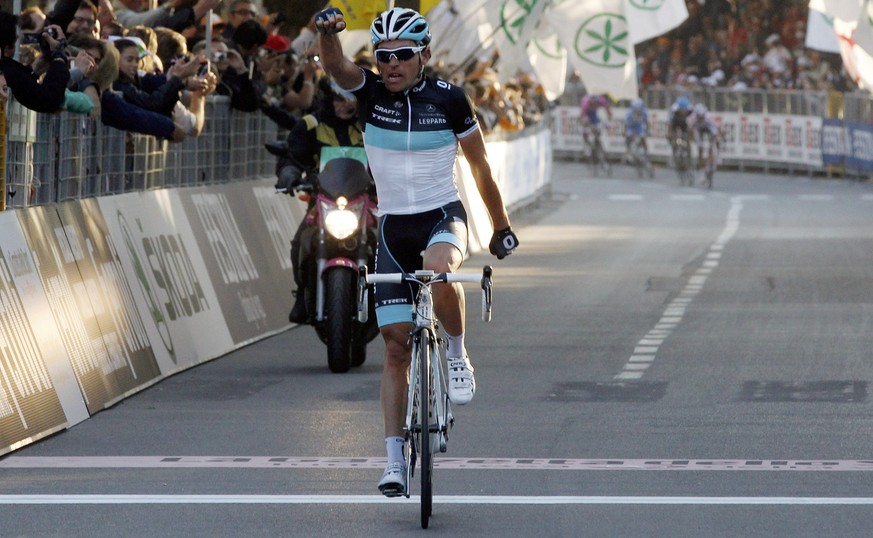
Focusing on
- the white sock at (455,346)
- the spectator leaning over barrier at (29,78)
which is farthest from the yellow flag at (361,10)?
the white sock at (455,346)

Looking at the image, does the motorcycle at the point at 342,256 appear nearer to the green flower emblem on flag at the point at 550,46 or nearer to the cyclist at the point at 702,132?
the green flower emblem on flag at the point at 550,46

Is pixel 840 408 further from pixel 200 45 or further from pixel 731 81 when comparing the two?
pixel 731 81

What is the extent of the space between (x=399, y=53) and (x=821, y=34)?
28922 millimetres

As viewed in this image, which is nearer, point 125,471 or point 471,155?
point 471,155

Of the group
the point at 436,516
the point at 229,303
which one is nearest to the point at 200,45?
the point at 229,303

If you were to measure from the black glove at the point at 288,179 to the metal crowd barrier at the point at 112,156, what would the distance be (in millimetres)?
933

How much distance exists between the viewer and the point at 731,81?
56.7 meters

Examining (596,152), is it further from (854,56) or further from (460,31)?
(460,31)

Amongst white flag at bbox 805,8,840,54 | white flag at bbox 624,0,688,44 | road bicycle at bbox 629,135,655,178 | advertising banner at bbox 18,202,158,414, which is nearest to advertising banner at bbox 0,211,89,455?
advertising banner at bbox 18,202,158,414

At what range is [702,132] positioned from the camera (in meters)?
46.4

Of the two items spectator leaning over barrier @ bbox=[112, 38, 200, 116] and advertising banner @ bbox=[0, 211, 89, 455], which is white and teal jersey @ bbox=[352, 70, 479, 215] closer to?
advertising banner @ bbox=[0, 211, 89, 455]

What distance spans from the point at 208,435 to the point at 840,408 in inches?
134

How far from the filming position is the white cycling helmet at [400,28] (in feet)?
27.3

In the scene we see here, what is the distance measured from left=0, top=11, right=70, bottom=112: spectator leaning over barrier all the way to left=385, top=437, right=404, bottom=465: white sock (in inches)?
141
